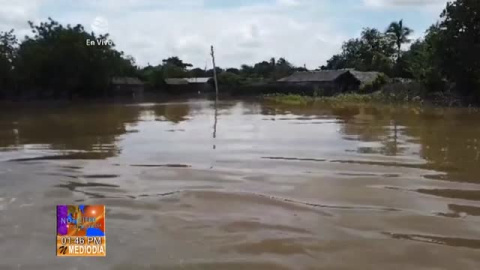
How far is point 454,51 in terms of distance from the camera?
34.6m

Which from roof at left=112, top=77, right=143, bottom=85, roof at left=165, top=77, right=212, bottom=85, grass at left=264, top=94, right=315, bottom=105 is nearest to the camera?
grass at left=264, top=94, right=315, bottom=105

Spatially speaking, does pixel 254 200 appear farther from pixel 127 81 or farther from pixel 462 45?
pixel 127 81

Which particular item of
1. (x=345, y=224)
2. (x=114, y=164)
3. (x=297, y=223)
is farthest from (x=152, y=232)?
(x=114, y=164)

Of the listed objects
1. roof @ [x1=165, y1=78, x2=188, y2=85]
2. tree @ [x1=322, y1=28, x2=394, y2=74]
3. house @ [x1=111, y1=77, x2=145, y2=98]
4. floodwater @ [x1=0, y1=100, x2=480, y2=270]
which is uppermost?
tree @ [x1=322, y1=28, x2=394, y2=74]

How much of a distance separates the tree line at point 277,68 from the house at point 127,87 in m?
1.15

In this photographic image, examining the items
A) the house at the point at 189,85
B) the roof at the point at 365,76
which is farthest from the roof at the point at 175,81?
the roof at the point at 365,76

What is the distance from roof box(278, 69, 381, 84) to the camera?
53344 millimetres

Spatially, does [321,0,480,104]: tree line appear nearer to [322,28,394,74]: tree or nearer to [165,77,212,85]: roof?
[322,28,394,74]: tree

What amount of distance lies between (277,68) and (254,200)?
73.9m

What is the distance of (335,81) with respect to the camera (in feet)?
181

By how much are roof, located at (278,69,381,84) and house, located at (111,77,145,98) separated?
1742 cm

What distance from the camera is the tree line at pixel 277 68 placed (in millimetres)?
34344

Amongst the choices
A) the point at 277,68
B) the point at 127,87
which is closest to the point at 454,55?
the point at 127,87
